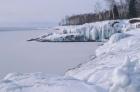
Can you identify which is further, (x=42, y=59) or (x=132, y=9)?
(x=132, y=9)

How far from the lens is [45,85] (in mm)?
4449

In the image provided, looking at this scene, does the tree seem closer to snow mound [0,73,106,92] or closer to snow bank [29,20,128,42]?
snow bank [29,20,128,42]

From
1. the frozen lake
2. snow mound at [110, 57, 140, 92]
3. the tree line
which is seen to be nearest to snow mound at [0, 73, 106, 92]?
snow mound at [110, 57, 140, 92]

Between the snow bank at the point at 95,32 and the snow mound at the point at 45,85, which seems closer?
the snow mound at the point at 45,85

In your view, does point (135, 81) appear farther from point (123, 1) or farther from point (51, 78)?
point (123, 1)

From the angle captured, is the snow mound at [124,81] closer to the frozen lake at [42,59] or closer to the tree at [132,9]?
the frozen lake at [42,59]

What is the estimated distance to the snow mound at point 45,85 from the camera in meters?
4.27

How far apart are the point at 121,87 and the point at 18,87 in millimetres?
1267

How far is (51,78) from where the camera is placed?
4.84 metres

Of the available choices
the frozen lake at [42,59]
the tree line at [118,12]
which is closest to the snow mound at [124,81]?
the frozen lake at [42,59]

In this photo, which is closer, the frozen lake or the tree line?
the frozen lake

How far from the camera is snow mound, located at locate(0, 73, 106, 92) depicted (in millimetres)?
4266

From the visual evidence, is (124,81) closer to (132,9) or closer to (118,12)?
(132,9)

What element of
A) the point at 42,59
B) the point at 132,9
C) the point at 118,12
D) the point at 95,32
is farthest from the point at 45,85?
the point at 118,12
